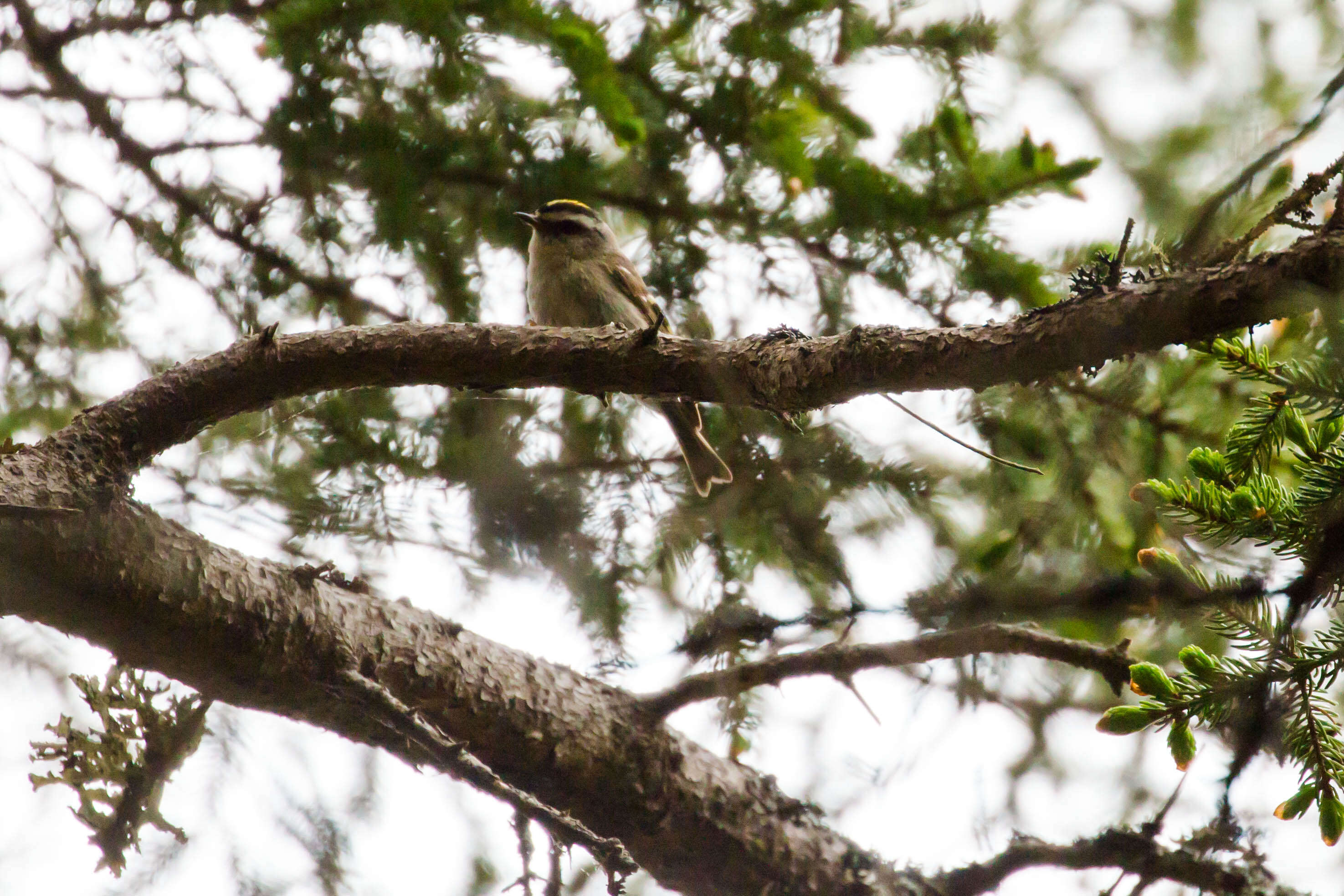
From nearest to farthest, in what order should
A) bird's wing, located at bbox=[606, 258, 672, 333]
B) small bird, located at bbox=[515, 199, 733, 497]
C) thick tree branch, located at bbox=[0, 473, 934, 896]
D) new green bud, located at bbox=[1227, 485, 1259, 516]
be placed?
new green bud, located at bbox=[1227, 485, 1259, 516] → thick tree branch, located at bbox=[0, 473, 934, 896] → small bird, located at bbox=[515, 199, 733, 497] → bird's wing, located at bbox=[606, 258, 672, 333]

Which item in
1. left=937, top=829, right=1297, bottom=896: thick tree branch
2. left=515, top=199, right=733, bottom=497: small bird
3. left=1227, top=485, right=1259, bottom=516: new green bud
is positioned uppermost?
left=515, top=199, right=733, bottom=497: small bird

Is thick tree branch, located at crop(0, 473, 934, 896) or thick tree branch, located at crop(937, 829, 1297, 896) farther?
thick tree branch, located at crop(937, 829, 1297, 896)

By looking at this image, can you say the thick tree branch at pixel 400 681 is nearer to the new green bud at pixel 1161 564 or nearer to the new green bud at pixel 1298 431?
the new green bud at pixel 1161 564

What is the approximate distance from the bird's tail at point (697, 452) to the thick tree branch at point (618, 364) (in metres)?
1.10

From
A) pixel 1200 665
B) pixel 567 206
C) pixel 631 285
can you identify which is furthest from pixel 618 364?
pixel 631 285

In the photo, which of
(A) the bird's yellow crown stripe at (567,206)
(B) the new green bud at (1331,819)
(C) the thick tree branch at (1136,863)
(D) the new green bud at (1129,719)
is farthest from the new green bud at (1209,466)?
(A) the bird's yellow crown stripe at (567,206)

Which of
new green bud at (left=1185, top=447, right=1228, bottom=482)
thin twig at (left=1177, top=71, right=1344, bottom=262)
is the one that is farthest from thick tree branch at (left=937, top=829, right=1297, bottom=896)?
thin twig at (left=1177, top=71, right=1344, bottom=262)

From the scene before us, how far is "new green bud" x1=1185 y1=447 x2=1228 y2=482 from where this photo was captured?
65.6 inches

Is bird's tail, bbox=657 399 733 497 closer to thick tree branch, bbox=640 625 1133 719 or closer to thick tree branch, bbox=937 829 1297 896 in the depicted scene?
thick tree branch, bbox=640 625 1133 719

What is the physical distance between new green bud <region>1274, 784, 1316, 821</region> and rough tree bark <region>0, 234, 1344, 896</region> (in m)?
0.75

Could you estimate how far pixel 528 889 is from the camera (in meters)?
1.48

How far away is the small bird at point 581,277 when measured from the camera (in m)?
3.72

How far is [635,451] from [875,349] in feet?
5.53

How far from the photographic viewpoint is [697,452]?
3301mm
